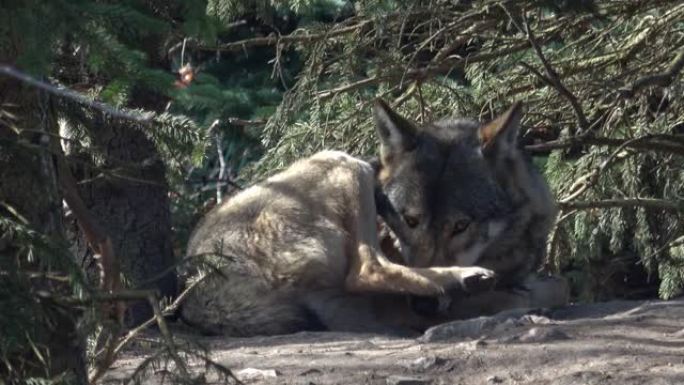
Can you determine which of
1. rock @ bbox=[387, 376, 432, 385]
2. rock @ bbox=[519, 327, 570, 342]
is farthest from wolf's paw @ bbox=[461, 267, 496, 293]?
rock @ bbox=[387, 376, 432, 385]

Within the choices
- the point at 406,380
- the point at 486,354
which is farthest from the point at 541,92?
the point at 406,380

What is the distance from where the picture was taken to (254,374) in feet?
15.0

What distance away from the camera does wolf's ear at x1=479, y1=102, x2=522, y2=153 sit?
252 inches

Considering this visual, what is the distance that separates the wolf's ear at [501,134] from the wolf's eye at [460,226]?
49 cm

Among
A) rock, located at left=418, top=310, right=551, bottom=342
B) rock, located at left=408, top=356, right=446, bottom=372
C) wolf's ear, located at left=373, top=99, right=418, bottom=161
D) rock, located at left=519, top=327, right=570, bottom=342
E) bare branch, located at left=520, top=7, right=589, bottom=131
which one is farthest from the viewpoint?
wolf's ear, located at left=373, top=99, right=418, bottom=161

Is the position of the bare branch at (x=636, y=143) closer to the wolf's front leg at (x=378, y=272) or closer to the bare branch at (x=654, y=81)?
the bare branch at (x=654, y=81)

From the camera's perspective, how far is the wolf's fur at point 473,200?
20.2 feet

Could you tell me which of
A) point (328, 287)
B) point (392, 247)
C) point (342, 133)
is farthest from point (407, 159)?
point (342, 133)

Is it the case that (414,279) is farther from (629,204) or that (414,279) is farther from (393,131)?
(629,204)

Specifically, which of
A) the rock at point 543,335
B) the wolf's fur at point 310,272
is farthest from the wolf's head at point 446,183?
the rock at point 543,335

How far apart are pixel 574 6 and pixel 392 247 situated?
260cm

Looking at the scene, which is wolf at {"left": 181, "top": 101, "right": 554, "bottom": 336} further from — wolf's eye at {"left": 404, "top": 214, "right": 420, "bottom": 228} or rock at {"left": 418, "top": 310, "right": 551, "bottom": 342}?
rock at {"left": 418, "top": 310, "right": 551, "bottom": 342}

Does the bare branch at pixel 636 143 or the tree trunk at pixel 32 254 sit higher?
the bare branch at pixel 636 143

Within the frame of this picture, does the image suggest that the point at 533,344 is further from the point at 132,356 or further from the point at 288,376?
the point at 132,356
